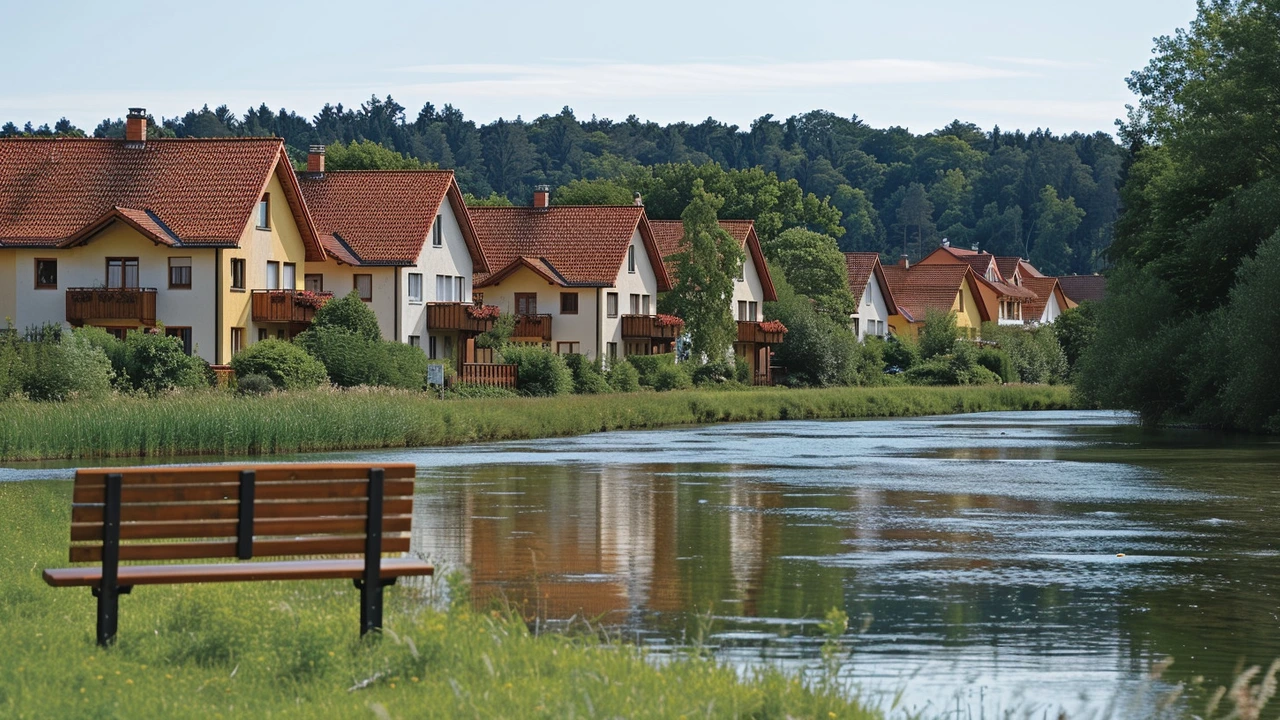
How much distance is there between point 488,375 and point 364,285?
8.11 metres

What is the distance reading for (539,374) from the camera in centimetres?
6575

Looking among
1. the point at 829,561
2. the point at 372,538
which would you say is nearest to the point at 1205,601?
the point at 829,561

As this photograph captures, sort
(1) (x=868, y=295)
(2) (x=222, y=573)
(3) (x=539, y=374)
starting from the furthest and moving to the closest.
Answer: (1) (x=868, y=295), (3) (x=539, y=374), (2) (x=222, y=573)

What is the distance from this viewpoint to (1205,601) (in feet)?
53.8

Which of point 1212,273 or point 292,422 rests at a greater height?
point 1212,273

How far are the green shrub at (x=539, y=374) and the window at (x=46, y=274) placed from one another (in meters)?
15.7

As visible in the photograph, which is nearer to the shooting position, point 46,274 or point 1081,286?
point 46,274

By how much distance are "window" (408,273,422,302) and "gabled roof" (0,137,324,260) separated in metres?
4.83

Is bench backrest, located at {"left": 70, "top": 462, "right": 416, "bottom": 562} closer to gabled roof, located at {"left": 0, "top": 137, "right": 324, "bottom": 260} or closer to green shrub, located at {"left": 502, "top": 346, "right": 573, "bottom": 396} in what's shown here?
gabled roof, located at {"left": 0, "top": 137, "right": 324, "bottom": 260}

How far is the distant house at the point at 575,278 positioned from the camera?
80312 mm

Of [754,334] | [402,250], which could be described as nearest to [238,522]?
[402,250]

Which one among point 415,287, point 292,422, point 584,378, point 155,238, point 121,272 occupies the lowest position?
point 292,422

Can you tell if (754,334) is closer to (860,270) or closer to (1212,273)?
(860,270)

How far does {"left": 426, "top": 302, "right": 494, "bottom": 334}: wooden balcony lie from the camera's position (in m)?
70.9
